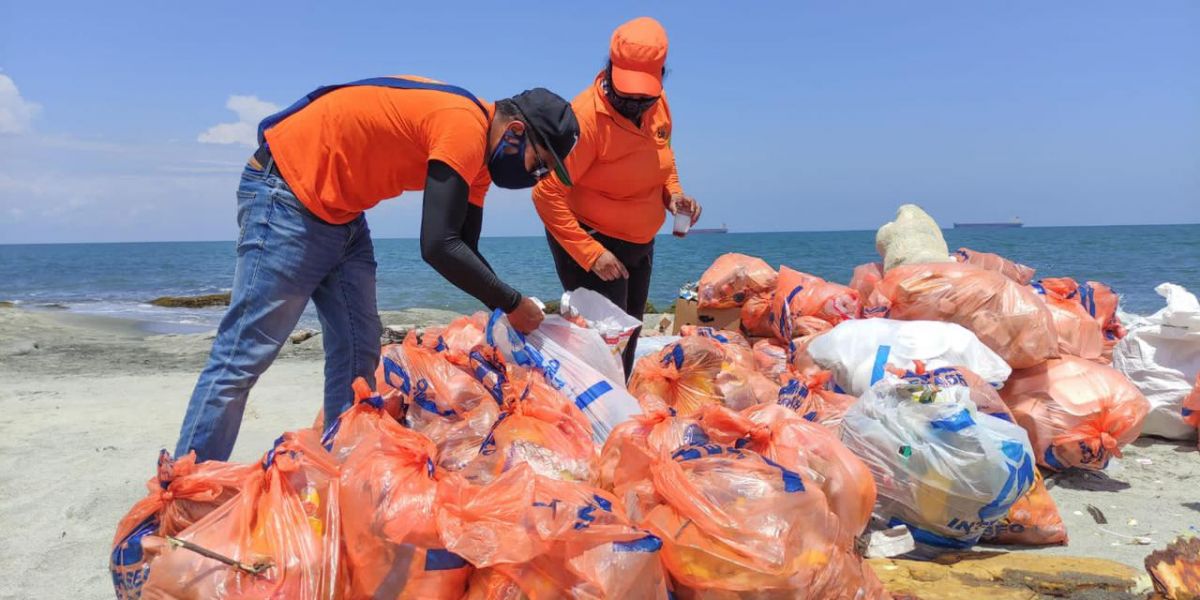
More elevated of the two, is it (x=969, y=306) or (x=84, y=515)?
(x=969, y=306)

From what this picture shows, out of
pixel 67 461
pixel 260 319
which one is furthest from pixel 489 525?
pixel 67 461

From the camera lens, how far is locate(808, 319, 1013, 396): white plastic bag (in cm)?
322

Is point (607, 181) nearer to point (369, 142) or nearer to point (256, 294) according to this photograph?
point (369, 142)

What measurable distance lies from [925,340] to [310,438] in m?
2.44

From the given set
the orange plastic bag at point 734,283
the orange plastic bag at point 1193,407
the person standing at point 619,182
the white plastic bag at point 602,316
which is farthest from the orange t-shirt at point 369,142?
the orange plastic bag at point 1193,407

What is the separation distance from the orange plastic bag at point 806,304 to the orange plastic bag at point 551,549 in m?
2.68

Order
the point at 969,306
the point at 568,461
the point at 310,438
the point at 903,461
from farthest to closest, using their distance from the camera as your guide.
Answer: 1. the point at 969,306
2. the point at 903,461
3. the point at 568,461
4. the point at 310,438

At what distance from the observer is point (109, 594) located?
7.05 feet

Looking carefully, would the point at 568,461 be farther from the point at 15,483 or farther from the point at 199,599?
the point at 15,483

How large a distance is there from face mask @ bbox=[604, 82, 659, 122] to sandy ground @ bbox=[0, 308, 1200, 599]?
1997 mm

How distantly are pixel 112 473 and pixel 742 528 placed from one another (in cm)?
259

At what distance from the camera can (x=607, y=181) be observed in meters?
3.13

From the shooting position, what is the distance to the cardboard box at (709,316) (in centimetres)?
480

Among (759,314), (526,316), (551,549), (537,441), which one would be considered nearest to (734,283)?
(759,314)
